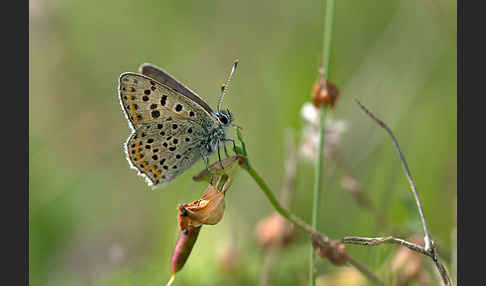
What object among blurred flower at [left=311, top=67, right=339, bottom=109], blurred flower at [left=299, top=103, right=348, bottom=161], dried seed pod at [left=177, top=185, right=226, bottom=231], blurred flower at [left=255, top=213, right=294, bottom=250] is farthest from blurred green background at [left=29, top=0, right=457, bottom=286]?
dried seed pod at [left=177, top=185, right=226, bottom=231]

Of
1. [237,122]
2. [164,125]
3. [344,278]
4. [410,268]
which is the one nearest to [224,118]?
[164,125]

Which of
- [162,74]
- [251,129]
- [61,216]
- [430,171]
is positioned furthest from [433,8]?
[61,216]

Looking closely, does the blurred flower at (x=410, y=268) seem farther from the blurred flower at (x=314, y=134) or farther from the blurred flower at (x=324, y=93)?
the blurred flower at (x=324, y=93)

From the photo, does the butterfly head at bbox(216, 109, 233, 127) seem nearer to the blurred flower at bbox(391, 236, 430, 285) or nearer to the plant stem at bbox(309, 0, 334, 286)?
the plant stem at bbox(309, 0, 334, 286)

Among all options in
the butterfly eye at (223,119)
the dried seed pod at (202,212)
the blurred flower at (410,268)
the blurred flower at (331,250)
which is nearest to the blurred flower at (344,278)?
the blurred flower at (410,268)

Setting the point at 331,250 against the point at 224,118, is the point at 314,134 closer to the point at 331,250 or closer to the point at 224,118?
the point at 224,118
